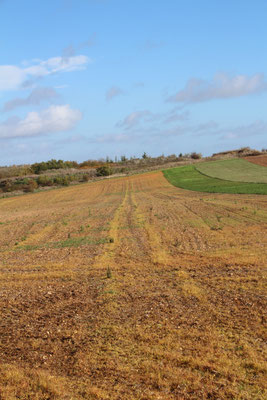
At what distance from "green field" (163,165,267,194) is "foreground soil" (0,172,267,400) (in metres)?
27.8

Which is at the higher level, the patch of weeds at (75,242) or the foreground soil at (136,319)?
the patch of weeds at (75,242)

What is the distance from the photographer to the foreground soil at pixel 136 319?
23.8 ft

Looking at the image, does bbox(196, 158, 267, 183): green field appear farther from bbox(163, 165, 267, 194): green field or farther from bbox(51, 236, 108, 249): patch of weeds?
bbox(51, 236, 108, 249): patch of weeds

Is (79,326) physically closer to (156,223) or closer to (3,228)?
(156,223)

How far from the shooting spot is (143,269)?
15062mm

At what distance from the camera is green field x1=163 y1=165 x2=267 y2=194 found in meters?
47.6

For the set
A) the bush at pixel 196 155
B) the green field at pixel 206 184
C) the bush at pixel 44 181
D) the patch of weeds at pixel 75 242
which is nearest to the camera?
the patch of weeds at pixel 75 242

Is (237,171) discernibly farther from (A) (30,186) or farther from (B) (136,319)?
(B) (136,319)

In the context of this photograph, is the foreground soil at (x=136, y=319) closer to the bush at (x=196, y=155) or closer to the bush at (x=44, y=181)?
the bush at (x=44, y=181)

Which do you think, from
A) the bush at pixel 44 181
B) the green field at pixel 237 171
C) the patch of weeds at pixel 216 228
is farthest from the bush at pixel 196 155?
the patch of weeds at pixel 216 228

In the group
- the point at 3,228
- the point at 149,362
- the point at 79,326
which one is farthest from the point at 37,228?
the point at 149,362

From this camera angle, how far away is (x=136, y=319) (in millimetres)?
10211

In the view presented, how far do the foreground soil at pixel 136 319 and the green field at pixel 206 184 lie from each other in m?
27.8

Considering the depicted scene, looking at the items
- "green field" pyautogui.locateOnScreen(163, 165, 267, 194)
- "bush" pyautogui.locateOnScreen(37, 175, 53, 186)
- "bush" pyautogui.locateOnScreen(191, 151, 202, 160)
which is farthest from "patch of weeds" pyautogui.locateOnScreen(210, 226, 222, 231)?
"bush" pyautogui.locateOnScreen(191, 151, 202, 160)
